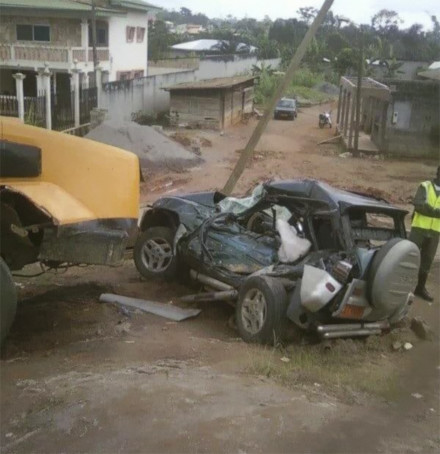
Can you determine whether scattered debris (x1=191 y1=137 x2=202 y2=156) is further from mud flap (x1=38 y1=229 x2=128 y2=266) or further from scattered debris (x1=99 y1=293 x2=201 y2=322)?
mud flap (x1=38 y1=229 x2=128 y2=266)

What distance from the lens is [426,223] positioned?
8227 mm

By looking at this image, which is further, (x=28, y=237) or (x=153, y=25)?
(x=153, y=25)

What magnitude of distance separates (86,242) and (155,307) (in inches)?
74.2

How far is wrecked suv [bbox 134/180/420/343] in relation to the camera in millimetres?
5992

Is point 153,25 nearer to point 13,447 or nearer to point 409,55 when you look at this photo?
point 409,55

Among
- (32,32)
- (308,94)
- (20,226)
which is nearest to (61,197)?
(20,226)

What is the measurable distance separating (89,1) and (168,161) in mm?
15135

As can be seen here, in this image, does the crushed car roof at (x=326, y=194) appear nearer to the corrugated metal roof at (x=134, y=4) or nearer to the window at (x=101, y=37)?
the window at (x=101, y=37)

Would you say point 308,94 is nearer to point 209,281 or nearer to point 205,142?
point 205,142

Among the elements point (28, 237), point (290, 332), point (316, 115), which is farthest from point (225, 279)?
point (316, 115)

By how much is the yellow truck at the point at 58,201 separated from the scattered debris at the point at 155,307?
143cm

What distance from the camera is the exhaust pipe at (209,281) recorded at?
23.1ft

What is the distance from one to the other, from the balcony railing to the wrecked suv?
2266 centimetres

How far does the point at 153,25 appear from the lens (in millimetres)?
58750
